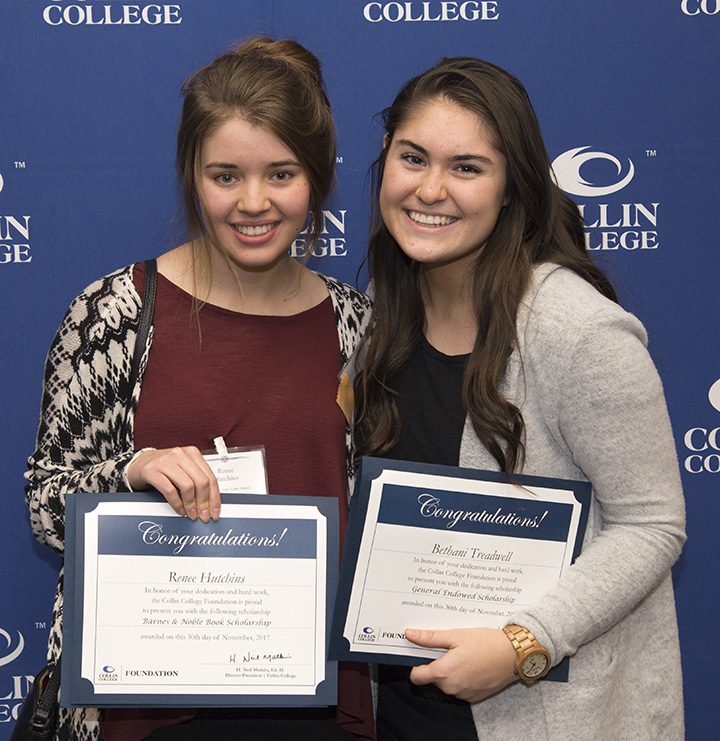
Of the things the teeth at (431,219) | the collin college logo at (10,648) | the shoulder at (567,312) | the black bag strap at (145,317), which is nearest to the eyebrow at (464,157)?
the teeth at (431,219)

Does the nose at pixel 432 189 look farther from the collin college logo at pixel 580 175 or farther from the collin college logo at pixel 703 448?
the collin college logo at pixel 703 448

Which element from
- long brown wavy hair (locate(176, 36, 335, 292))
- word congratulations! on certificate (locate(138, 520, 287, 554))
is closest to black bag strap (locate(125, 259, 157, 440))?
long brown wavy hair (locate(176, 36, 335, 292))

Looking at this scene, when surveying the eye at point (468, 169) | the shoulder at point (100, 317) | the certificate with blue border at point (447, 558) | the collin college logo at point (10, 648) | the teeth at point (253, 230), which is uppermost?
the eye at point (468, 169)

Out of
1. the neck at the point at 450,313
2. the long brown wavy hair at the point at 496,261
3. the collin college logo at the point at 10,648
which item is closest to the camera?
the long brown wavy hair at the point at 496,261

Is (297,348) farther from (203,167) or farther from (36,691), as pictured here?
(36,691)

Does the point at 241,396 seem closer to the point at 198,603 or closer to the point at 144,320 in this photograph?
the point at 144,320

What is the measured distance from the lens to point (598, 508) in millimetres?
1479

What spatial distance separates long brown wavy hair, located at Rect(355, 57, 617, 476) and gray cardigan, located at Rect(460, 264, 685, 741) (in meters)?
0.03

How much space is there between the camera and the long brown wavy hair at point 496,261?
1.44 meters

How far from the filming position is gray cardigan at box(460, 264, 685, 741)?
1.33 meters

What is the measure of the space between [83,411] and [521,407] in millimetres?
799

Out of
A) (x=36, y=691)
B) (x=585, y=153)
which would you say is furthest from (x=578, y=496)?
(x=585, y=153)

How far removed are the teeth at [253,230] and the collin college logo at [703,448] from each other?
1.55 meters

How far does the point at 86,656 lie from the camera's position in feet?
4.49
